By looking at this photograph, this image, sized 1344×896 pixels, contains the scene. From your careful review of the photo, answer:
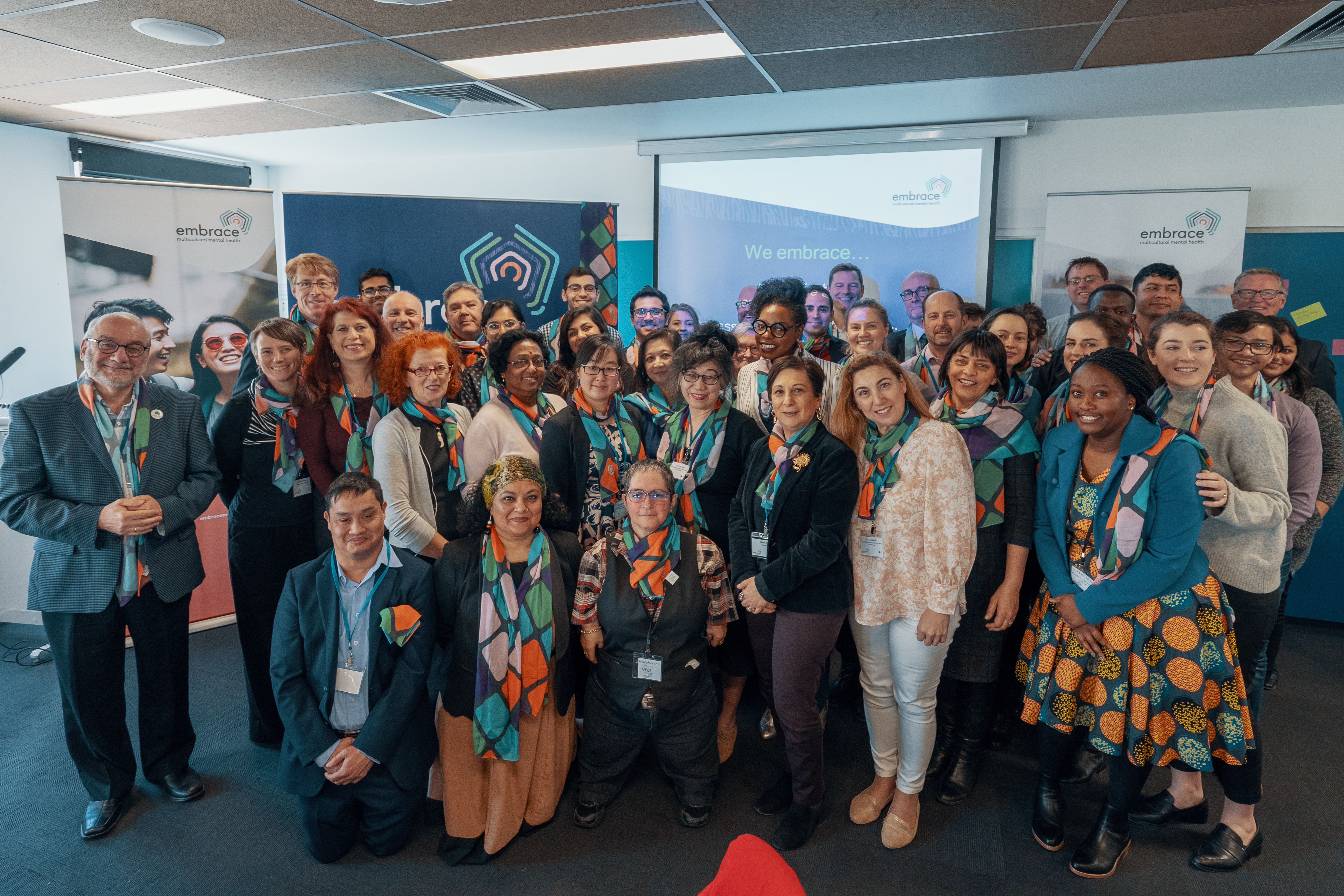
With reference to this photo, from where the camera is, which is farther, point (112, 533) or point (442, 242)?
point (442, 242)

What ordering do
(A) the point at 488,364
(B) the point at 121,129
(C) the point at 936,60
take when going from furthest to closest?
(B) the point at 121,129 → (C) the point at 936,60 → (A) the point at 488,364

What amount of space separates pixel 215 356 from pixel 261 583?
195cm

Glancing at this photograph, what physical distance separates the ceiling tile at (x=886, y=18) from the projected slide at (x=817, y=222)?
2.17 m

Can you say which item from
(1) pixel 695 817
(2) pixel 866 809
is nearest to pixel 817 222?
(2) pixel 866 809

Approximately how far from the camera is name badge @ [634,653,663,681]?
2.49 meters

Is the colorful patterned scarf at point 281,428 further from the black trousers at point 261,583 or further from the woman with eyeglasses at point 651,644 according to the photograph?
the woman with eyeglasses at point 651,644

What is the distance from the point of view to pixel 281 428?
9.00 ft

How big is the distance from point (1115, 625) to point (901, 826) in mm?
961

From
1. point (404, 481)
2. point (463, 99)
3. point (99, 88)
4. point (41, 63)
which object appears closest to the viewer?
point (404, 481)

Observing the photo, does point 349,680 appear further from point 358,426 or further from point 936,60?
point 936,60

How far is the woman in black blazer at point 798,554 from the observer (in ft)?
7.45

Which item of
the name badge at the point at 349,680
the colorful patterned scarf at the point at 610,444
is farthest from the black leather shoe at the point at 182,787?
the colorful patterned scarf at the point at 610,444

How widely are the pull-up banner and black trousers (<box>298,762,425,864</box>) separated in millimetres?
5014

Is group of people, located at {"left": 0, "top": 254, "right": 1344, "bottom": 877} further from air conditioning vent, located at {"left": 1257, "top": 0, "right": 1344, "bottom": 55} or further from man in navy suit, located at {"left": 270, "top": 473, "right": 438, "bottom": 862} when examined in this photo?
air conditioning vent, located at {"left": 1257, "top": 0, "right": 1344, "bottom": 55}
